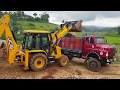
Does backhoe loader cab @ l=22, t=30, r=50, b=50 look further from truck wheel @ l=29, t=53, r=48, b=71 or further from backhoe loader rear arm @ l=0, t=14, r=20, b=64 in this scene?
backhoe loader rear arm @ l=0, t=14, r=20, b=64

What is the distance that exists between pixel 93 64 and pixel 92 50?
3.02 feet

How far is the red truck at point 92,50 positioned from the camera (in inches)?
436

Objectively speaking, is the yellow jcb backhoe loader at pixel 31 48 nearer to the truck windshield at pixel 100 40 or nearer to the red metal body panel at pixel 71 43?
the red metal body panel at pixel 71 43

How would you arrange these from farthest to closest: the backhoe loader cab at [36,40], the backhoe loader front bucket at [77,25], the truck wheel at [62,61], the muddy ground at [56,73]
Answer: the backhoe loader front bucket at [77,25], the truck wheel at [62,61], the backhoe loader cab at [36,40], the muddy ground at [56,73]

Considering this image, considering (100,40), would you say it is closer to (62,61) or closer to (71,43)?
(71,43)

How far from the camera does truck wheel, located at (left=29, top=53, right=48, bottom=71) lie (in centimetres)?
1020

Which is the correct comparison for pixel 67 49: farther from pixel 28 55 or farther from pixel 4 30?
pixel 4 30

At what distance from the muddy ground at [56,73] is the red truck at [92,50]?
22.9 inches

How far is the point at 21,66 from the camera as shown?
450 inches

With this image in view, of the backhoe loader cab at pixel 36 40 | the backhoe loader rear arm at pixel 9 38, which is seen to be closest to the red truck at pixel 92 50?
the backhoe loader cab at pixel 36 40

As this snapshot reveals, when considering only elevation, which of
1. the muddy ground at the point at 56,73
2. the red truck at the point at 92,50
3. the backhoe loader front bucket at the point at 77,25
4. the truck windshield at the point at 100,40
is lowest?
the muddy ground at the point at 56,73

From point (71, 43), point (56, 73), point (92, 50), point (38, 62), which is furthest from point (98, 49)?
point (38, 62)

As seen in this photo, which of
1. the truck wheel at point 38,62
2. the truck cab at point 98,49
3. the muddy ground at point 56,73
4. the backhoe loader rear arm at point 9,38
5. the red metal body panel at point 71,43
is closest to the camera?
the muddy ground at point 56,73

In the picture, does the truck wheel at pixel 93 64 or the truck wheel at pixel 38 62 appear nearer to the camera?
the truck wheel at pixel 38 62
